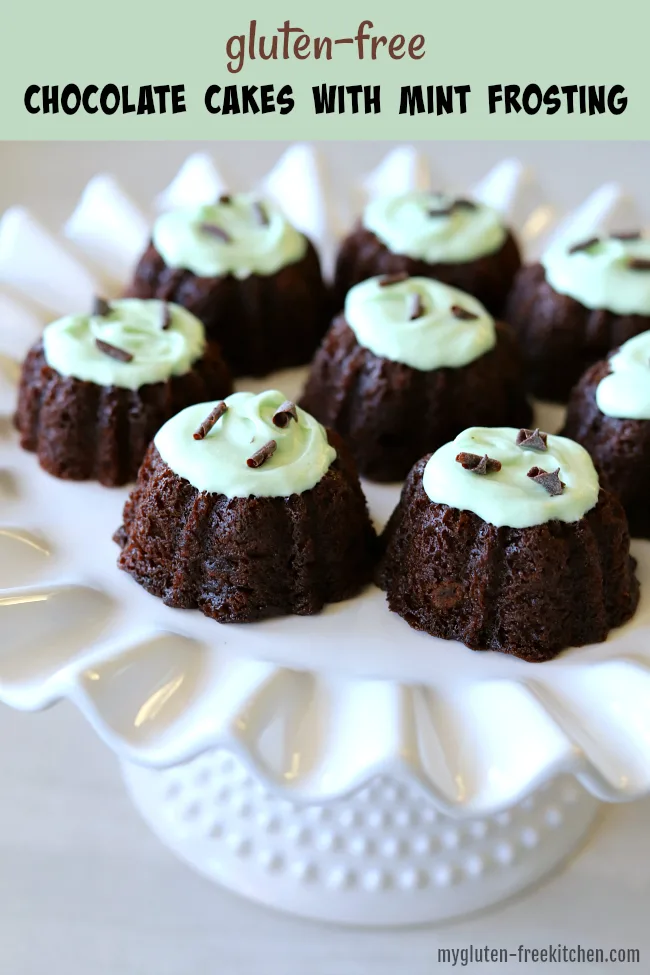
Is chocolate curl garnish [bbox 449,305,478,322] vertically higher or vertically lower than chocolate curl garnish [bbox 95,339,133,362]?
higher

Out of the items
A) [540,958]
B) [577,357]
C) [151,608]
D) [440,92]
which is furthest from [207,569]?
[440,92]

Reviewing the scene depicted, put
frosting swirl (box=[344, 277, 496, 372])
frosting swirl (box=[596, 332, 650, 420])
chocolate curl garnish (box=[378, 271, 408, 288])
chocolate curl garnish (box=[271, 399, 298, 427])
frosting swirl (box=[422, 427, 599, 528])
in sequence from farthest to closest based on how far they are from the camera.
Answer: chocolate curl garnish (box=[378, 271, 408, 288])
frosting swirl (box=[344, 277, 496, 372])
frosting swirl (box=[596, 332, 650, 420])
chocolate curl garnish (box=[271, 399, 298, 427])
frosting swirl (box=[422, 427, 599, 528])

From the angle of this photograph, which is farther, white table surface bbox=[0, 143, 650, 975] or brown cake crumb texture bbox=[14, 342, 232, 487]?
brown cake crumb texture bbox=[14, 342, 232, 487]

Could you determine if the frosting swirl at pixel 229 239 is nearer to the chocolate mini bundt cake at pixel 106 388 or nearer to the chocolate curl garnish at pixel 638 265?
the chocolate mini bundt cake at pixel 106 388

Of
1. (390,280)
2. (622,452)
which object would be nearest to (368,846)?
(622,452)

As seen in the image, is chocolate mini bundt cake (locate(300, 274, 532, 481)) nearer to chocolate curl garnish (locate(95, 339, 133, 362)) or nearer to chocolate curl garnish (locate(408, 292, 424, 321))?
chocolate curl garnish (locate(408, 292, 424, 321))

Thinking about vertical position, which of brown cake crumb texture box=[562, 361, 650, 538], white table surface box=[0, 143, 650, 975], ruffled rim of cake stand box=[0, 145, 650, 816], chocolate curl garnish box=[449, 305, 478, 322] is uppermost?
chocolate curl garnish box=[449, 305, 478, 322]

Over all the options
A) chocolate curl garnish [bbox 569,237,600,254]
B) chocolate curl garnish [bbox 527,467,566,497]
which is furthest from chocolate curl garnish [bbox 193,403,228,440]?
chocolate curl garnish [bbox 569,237,600,254]
